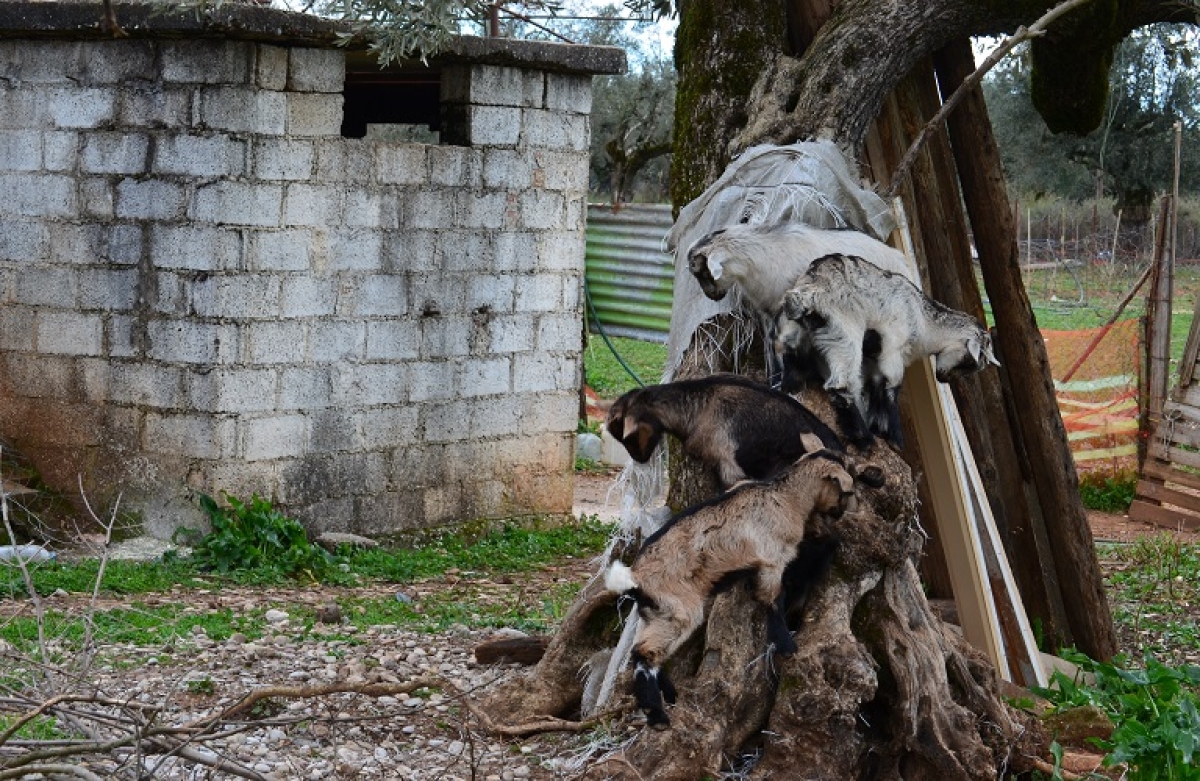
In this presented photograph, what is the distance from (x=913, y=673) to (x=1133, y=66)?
16.4 meters

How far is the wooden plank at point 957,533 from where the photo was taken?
5246 mm

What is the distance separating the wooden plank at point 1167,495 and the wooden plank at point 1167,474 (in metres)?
0.06

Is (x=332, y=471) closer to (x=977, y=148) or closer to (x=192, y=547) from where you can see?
(x=192, y=547)

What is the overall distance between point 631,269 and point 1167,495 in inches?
392

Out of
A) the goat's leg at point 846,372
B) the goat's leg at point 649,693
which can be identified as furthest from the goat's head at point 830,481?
the goat's leg at point 649,693

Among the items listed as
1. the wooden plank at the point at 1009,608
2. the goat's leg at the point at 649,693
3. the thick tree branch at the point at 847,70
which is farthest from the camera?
the wooden plank at the point at 1009,608

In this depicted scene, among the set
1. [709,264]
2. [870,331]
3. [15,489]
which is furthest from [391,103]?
[870,331]

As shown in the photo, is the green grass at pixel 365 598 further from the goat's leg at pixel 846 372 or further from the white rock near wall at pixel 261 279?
the goat's leg at pixel 846 372

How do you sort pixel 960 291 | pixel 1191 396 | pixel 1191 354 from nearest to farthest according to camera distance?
pixel 960 291 < pixel 1191 354 < pixel 1191 396

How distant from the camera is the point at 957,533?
5422 millimetres

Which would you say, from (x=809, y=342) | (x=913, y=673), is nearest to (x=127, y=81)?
(x=809, y=342)

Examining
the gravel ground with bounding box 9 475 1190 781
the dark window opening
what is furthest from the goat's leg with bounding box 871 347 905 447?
the dark window opening

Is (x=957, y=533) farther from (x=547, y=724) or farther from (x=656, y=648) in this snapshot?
(x=547, y=724)

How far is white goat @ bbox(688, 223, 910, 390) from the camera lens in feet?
14.1
